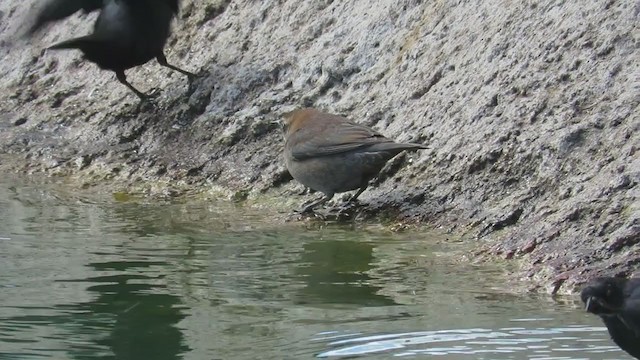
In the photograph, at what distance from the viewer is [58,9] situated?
39.1 feet

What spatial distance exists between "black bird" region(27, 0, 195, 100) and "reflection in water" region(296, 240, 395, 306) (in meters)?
4.09

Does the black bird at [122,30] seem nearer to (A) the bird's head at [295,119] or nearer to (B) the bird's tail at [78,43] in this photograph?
(B) the bird's tail at [78,43]

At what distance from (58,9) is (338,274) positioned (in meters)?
5.49

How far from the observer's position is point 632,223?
22.9 ft

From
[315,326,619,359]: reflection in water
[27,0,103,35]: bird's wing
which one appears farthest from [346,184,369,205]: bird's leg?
[27,0,103,35]: bird's wing

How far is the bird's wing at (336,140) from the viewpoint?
8945 millimetres

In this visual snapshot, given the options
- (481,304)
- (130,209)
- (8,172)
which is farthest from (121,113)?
(481,304)

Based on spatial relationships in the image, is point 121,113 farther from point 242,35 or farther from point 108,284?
point 108,284

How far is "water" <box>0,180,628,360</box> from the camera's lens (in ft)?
18.4

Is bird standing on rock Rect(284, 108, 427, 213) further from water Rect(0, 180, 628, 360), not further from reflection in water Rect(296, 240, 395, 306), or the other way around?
reflection in water Rect(296, 240, 395, 306)

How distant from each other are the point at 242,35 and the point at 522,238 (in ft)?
16.6

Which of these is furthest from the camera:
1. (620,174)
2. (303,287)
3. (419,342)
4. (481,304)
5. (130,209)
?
(130,209)

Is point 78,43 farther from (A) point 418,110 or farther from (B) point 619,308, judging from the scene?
(B) point 619,308

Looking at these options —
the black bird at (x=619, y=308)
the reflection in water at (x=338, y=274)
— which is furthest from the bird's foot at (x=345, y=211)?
the black bird at (x=619, y=308)
